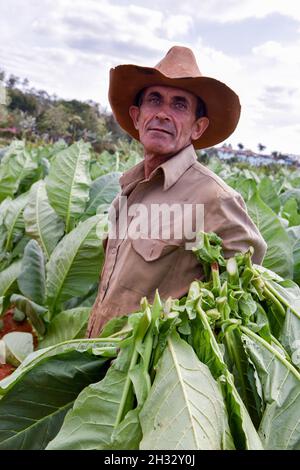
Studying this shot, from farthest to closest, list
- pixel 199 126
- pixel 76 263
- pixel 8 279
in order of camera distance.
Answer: pixel 8 279, pixel 76 263, pixel 199 126

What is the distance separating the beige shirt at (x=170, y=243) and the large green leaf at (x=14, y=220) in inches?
66.9

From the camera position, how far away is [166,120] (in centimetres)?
173

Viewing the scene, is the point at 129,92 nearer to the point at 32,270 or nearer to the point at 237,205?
the point at 237,205

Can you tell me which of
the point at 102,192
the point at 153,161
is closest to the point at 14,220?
the point at 102,192

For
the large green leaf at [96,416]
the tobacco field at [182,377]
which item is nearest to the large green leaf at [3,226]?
the tobacco field at [182,377]

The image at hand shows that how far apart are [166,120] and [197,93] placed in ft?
0.58

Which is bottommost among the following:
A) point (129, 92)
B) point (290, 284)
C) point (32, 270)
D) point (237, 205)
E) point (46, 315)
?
point (46, 315)

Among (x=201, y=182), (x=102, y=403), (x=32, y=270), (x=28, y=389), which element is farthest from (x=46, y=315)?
(x=102, y=403)

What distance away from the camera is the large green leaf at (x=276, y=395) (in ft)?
3.22

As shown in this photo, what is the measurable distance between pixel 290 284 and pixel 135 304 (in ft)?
1.83

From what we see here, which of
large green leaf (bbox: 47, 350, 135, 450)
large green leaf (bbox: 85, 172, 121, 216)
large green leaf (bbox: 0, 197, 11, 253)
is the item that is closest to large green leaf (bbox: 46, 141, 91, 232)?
large green leaf (bbox: 85, 172, 121, 216)

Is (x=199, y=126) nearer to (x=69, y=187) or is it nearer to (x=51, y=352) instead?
(x=51, y=352)

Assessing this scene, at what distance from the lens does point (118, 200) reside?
6.61 ft

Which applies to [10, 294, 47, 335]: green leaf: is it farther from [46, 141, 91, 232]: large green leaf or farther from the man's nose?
the man's nose
